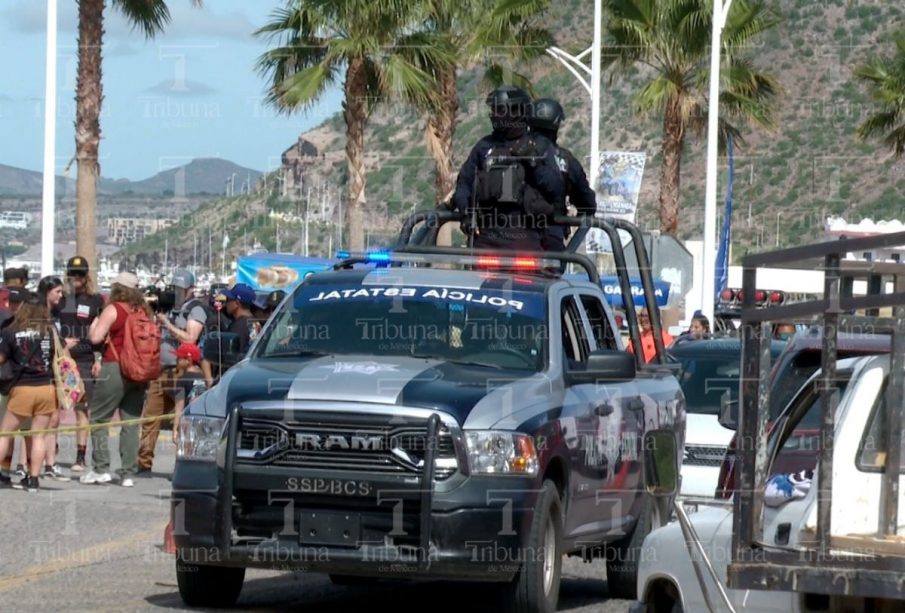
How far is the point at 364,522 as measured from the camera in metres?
9.12

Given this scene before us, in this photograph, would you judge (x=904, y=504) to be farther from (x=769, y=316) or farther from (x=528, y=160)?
(x=528, y=160)

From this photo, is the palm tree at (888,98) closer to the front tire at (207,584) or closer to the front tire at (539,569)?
the front tire at (539,569)

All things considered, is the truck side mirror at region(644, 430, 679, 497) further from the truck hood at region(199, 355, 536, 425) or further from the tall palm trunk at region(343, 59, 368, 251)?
the tall palm trunk at region(343, 59, 368, 251)

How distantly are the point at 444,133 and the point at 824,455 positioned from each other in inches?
1045

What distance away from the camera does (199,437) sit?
376 inches

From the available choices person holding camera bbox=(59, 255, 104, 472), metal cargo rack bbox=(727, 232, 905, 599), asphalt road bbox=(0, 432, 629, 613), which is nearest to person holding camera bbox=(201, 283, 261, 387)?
person holding camera bbox=(59, 255, 104, 472)

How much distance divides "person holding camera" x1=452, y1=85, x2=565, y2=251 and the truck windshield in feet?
7.11

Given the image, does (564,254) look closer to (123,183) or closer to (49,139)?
(49,139)

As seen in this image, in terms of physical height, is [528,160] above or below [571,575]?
above

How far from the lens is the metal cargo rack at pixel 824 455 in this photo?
539 cm

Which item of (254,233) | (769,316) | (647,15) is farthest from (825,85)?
(769,316)

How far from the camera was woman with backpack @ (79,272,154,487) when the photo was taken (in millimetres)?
16922

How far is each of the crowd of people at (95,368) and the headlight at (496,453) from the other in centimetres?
554

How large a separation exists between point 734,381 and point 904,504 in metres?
9.89
